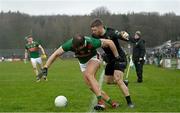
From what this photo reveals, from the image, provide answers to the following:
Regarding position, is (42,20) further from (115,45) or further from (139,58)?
(115,45)

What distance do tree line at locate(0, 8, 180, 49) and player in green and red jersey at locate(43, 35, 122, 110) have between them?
324 ft

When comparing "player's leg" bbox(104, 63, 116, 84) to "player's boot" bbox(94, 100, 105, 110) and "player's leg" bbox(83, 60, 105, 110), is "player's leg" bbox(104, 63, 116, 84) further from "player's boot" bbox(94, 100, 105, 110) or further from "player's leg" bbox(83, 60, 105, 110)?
"player's boot" bbox(94, 100, 105, 110)

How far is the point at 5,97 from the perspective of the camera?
560 inches

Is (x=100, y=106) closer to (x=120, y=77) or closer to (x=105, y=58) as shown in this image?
(x=120, y=77)

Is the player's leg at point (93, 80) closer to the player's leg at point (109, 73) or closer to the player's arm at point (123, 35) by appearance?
the player's leg at point (109, 73)

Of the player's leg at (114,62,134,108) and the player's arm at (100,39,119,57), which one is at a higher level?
the player's arm at (100,39,119,57)

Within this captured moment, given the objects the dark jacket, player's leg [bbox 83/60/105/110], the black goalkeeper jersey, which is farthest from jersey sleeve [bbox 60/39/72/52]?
the dark jacket

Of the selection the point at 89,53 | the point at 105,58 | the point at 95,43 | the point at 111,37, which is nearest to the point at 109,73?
the point at 105,58

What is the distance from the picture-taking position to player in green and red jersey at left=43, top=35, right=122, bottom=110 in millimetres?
10812

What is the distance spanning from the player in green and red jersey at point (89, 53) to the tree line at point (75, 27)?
3885 inches

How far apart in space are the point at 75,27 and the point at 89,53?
369 ft

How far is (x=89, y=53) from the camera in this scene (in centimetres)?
1123

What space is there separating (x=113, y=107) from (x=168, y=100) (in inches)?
88.2

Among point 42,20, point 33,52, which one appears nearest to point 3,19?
point 42,20
